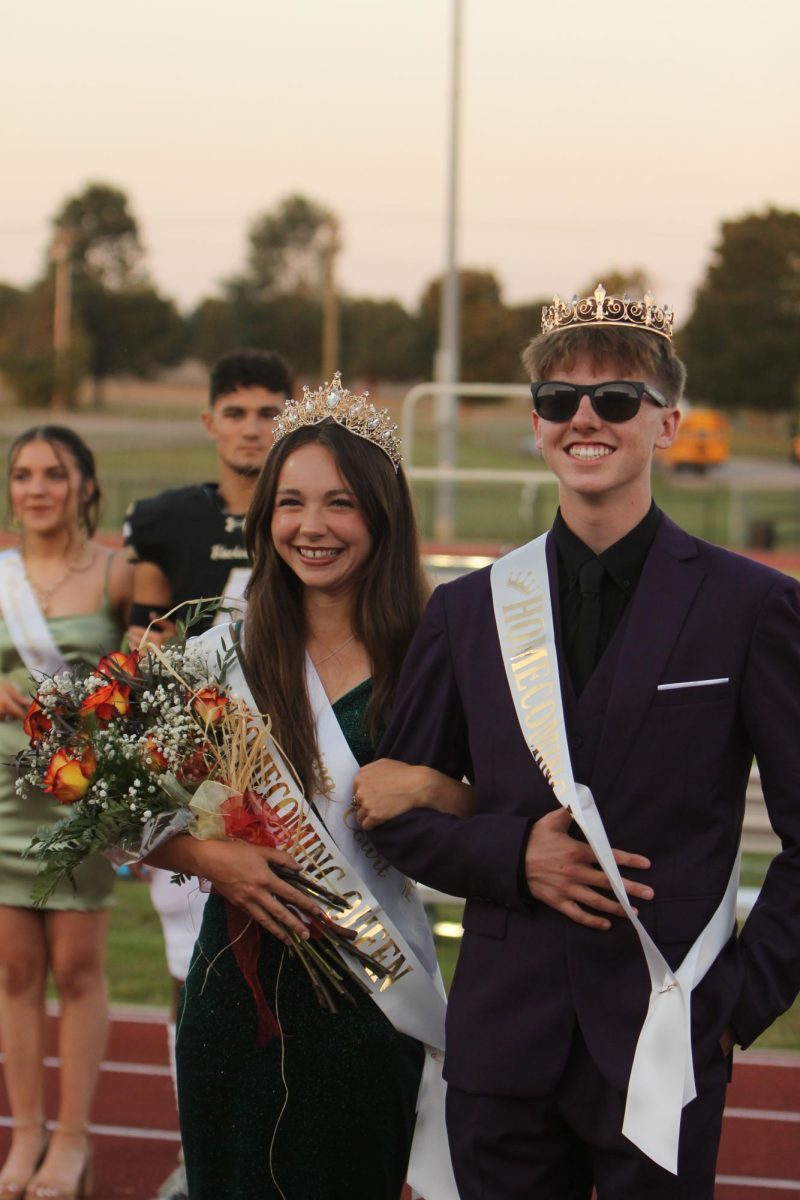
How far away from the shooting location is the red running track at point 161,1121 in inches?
162

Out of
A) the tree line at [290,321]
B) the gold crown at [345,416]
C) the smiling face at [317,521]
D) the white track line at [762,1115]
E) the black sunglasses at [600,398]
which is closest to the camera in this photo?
the black sunglasses at [600,398]

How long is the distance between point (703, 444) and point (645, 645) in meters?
33.6

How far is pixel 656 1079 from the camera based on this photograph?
7.01ft

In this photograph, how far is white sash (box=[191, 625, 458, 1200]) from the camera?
268 cm

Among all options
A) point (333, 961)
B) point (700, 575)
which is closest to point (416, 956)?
point (333, 961)

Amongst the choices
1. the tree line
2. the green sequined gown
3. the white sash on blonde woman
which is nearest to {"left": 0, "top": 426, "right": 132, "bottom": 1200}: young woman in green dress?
the white sash on blonde woman

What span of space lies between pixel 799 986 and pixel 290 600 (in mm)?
1105

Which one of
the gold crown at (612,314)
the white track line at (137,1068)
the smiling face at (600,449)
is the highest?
the gold crown at (612,314)

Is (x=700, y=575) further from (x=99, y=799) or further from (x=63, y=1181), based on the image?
(x=63, y=1181)

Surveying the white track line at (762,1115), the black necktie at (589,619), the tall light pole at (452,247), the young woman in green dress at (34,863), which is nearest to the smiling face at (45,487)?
the young woman in green dress at (34,863)

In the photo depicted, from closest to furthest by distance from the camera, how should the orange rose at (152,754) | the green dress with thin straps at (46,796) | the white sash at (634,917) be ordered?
the white sash at (634,917) < the orange rose at (152,754) < the green dress with thin straps at (46,796)

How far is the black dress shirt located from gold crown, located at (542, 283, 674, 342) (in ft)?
0.90

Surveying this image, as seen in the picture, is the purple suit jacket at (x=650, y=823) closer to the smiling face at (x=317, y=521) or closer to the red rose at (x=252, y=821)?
the red rose at (x=252, y=821)

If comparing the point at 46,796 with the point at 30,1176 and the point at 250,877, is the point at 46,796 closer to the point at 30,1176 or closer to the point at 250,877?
the point at 30,1176
